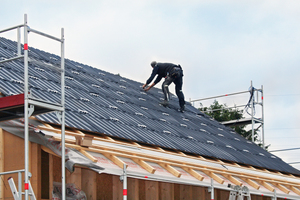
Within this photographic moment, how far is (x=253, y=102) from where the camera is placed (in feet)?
76.0

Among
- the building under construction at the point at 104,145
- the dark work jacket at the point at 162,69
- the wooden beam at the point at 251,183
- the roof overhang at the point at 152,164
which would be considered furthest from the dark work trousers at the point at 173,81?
the wooden beam at the point at 251,183

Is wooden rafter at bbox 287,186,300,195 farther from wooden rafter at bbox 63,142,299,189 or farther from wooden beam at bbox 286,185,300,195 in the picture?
wooden rafter at bbox 63,142,299,189

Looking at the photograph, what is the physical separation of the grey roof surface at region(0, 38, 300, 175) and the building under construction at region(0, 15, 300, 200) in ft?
0.14

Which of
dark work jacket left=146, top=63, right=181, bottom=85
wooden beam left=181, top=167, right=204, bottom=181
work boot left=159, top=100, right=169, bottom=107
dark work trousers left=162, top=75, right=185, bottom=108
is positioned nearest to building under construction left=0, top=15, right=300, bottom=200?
wooden beam left=181, top=167, right=204, bottom=181

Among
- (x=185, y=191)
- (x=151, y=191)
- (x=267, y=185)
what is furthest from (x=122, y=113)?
(x=267, y=185)

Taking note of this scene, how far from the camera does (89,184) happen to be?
9.34 meters

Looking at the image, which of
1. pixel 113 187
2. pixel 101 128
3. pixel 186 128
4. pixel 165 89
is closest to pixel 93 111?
pixel 101 128

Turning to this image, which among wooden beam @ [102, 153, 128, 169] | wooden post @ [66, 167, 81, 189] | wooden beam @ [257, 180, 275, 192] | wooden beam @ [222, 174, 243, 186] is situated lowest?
wooden beam @ [257, 180, 275, 192]

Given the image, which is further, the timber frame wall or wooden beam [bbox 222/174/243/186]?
wooden beam [bbox 222/174/243/186]

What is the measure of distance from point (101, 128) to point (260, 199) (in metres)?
6.00

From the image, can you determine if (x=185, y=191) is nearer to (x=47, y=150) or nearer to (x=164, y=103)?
(x=47, y=150)

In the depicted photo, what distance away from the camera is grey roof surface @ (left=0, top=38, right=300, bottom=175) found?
36.0ft

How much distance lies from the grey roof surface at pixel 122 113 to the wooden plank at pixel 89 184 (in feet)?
3.50

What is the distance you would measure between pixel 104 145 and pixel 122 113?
3505mm
